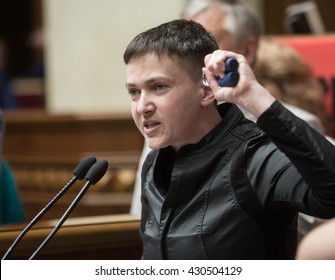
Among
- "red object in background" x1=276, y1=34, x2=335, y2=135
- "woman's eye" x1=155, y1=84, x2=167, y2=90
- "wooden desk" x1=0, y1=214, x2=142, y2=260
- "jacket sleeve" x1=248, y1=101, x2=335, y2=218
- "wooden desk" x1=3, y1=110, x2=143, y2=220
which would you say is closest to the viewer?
"jacket sleeve" x1=248, y1=101, x2=335, y2=218

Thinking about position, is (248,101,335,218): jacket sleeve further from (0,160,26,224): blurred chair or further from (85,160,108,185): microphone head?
(0,160,26,224): blurred chair

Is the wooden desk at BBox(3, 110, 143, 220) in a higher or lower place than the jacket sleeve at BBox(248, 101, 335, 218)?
lower

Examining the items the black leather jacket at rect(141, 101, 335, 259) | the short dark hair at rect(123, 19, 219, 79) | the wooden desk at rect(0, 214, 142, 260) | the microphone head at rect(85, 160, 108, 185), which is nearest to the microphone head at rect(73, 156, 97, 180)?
the microphone head at rect(85, 160, 108, 185)

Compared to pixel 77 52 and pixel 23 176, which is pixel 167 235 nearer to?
pixel 23 176

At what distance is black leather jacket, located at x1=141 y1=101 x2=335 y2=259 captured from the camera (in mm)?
1812

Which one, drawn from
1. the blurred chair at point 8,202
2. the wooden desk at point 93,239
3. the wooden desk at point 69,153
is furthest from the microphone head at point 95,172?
the wooden desk at point 69,153

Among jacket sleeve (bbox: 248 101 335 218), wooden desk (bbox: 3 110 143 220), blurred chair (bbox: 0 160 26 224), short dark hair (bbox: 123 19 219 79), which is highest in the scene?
short dark hair (bbox: 123 19 219 79)

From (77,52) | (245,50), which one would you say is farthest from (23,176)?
(245,50)

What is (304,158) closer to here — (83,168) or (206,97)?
(206,97)

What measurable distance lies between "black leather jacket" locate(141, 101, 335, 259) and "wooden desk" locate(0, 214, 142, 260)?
775 millimetres

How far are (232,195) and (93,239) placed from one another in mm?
1055

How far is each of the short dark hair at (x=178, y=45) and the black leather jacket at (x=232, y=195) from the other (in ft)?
0.49

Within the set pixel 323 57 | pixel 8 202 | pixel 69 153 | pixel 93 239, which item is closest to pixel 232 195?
pixel 93 239
